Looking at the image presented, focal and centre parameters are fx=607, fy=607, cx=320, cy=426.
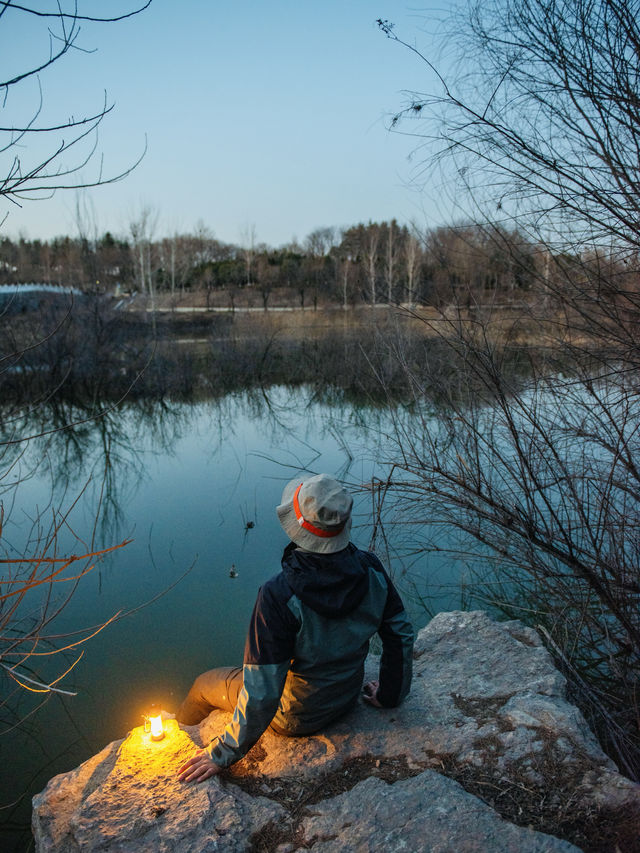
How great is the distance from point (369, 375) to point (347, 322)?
13700mm

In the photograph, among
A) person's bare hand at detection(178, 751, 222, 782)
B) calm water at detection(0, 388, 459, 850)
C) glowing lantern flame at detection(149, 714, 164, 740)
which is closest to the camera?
person's bare hand at detection(178, 751, 222, 782)

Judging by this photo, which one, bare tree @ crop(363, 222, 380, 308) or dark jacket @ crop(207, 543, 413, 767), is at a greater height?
bare tree @ crop(363, 222, 380, 308)

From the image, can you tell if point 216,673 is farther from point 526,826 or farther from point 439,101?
point 439,101

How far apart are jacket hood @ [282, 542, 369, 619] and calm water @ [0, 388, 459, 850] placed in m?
0.73

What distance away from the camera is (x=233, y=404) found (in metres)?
14.3

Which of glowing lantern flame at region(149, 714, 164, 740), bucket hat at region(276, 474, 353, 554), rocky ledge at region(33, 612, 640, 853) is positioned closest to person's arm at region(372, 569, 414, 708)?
rocky ledge at region(33, 612, 640, 853)

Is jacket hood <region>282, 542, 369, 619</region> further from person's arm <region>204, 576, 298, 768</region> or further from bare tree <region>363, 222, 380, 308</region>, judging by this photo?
bare tree <region>363, 222, 380, 308</region>

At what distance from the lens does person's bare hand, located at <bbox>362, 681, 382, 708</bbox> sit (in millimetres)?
2492

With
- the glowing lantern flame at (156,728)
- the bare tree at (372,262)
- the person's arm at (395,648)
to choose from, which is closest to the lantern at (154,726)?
the glowing lantern flame at (156,728)

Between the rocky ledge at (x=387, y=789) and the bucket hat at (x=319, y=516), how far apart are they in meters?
0.82

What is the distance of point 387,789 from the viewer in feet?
6.59

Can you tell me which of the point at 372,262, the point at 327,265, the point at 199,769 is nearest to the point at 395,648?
the point at 199,769

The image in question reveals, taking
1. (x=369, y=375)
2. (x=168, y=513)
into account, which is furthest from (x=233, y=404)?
(x=168, y=513)

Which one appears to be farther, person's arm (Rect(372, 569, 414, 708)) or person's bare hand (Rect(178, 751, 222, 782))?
person's arm (Rect(372, 569, 414, 708))
